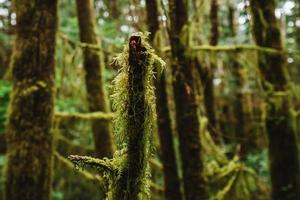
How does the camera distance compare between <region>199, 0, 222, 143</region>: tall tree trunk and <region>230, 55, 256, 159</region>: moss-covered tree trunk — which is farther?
<region>230, 55, 256, 159</region>: moss-covered tree trunk

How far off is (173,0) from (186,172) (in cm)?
225

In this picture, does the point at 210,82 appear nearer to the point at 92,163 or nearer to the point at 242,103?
the point at 242,103

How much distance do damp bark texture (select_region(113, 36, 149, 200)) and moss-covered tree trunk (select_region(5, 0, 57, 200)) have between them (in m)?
2.99

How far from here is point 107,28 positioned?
11.1 metres

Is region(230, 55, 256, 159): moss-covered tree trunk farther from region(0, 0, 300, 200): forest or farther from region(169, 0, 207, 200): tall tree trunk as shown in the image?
region(169, 0, 207, 200): tall tree trunk

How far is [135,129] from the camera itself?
1995mm

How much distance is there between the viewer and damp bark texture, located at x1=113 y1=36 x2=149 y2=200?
1848mm

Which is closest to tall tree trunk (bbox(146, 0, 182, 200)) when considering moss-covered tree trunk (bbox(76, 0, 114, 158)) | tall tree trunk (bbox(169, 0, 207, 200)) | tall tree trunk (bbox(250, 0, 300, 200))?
tall tree trunk (bbox(169, 0, 207, 200))

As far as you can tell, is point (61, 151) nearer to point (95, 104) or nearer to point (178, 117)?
point (95, 104)

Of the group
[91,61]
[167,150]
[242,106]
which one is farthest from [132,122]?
[242,106]

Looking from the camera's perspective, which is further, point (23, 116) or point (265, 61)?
point (265, 61)

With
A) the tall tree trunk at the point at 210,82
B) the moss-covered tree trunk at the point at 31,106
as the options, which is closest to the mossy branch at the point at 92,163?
the moss-covered tree trunk at the point at 31,106

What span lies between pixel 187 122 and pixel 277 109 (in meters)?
3.17

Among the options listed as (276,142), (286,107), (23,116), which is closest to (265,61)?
(286,107)
